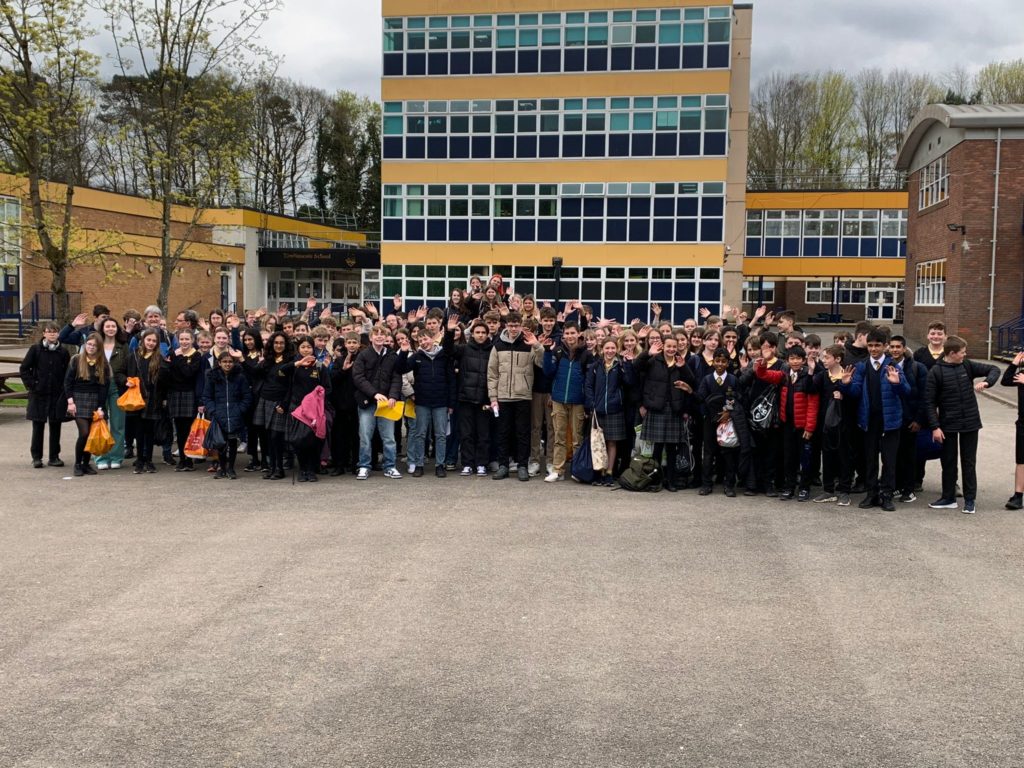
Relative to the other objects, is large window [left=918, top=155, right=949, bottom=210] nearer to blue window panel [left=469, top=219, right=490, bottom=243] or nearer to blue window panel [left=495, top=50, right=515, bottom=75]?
blue window panel [left=495, top=50, right=515, bottom=75]

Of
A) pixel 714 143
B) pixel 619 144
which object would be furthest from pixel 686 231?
pixel 619 144

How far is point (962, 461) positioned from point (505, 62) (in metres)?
31.3

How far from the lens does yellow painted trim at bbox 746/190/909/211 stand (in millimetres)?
50594

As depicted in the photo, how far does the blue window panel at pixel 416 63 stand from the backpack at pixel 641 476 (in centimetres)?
3111

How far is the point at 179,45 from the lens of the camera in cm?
2259

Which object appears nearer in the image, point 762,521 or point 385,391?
point 762,521

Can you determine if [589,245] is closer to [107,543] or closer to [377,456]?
[377,456]

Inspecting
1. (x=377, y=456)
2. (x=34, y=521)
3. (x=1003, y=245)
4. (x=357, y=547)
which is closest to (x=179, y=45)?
(x=377, y=456)

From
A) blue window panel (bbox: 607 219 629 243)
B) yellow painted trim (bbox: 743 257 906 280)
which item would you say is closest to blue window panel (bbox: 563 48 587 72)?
blue window panel (bbox: 607 219 629 243)

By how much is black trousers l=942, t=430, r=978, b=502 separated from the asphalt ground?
0.40 meters

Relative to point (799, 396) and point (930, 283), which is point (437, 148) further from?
point (799, 396)

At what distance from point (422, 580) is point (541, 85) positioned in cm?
3328

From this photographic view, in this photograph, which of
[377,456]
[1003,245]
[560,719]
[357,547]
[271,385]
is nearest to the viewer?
[560,719]

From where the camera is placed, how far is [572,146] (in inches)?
1484
